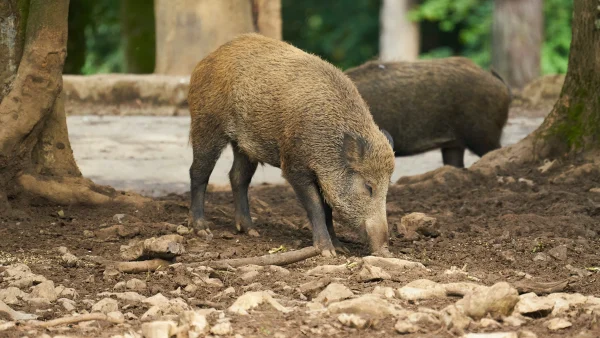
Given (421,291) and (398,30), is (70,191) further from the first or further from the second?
(398,30)

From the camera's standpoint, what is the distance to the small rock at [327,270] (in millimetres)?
5621

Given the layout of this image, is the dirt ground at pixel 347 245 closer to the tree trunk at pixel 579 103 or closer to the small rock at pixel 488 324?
the small rock at pixel 488 324

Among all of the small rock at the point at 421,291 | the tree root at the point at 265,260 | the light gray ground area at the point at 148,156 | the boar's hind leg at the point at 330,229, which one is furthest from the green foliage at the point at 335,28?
the small rock at the point at 421,291

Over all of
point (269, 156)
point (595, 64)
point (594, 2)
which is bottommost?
point (269, 156)

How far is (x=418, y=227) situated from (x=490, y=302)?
2.30m

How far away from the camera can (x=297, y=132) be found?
643 cm

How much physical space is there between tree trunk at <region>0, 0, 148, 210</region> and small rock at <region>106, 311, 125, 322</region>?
2.41 meters

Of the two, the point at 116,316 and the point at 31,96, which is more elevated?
the point at 31,96

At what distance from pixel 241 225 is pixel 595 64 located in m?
→ 3.14

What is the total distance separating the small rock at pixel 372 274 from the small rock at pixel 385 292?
9.9 inches

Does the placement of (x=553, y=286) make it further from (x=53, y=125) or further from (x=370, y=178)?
(x=53, y=125)

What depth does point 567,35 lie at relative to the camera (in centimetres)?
2302

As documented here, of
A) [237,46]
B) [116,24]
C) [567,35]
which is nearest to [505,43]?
[567,35]

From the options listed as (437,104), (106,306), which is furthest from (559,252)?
(437,104)
